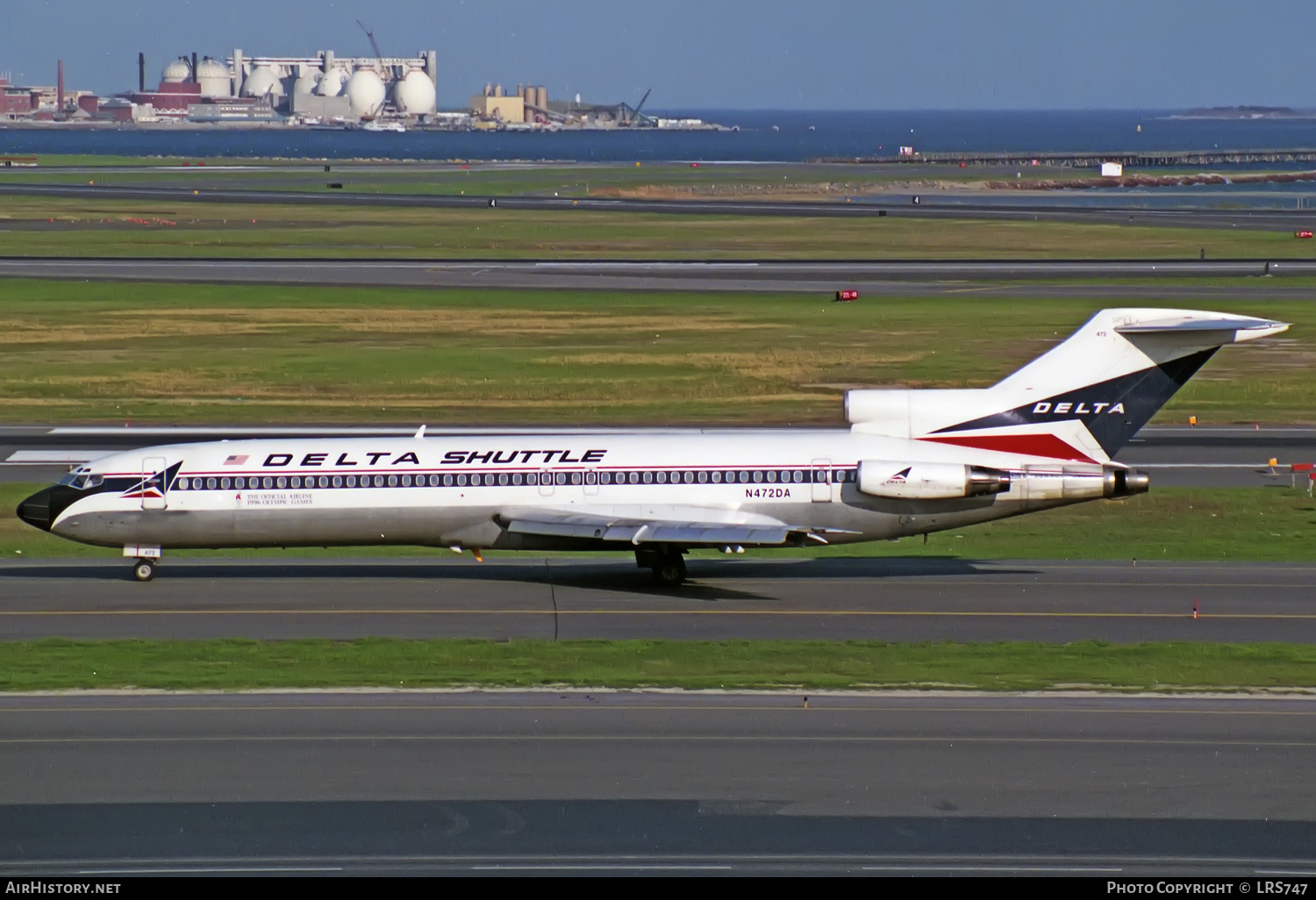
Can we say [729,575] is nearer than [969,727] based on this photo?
No

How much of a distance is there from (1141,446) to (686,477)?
2325cm

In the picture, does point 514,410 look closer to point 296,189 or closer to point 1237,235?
point 1237,235

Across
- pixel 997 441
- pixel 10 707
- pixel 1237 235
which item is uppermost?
pixel 1237 235

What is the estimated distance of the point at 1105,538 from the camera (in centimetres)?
4091

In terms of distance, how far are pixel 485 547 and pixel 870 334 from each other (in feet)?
142

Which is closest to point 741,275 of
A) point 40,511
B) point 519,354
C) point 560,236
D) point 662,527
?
point 560,236

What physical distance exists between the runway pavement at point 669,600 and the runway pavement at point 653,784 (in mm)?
5126

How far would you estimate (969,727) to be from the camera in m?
24.3

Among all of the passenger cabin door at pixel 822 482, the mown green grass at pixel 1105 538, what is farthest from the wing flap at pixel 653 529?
the mown green grass at pixel 1105 538

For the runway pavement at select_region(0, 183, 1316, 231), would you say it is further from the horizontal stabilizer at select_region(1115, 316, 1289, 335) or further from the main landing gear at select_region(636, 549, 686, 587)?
the main landing gear at select_region(636, 549, 686, 587)

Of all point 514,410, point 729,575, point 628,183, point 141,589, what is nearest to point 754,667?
point 729,575

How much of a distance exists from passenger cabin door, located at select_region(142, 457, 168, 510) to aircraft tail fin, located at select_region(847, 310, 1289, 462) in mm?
15120

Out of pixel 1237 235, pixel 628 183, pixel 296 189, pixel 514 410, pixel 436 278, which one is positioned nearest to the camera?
pixel 514 410

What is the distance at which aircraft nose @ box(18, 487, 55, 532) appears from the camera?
35.3 meters
